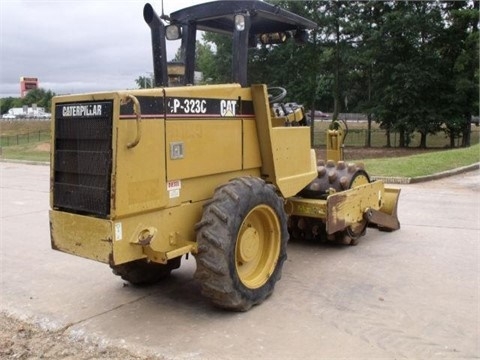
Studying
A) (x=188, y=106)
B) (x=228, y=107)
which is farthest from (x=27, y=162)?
(x=188, y=106)

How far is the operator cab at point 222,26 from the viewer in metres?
5.16

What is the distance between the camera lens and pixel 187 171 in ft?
14.9

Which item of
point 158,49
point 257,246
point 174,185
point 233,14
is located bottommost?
point 257,246

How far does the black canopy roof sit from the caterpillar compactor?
0.04 ft

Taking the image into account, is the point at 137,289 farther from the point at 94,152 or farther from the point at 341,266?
the point at 341,266

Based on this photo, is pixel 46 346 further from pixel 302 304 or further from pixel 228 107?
pixel 228 107

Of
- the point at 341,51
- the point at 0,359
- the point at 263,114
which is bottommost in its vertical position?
the point at 0,359

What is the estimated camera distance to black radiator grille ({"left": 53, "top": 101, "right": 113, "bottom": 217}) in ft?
13.2

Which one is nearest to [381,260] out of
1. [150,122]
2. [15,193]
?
[150,122]

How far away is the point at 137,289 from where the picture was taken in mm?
5309

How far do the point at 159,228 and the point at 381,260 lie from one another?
2.94 meters

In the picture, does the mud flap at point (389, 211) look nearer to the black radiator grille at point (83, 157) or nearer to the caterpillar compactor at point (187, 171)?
the caterpillar compactor at point (187, 171)

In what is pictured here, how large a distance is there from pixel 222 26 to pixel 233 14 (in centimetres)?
61

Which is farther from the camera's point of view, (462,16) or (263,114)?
(462,16)
